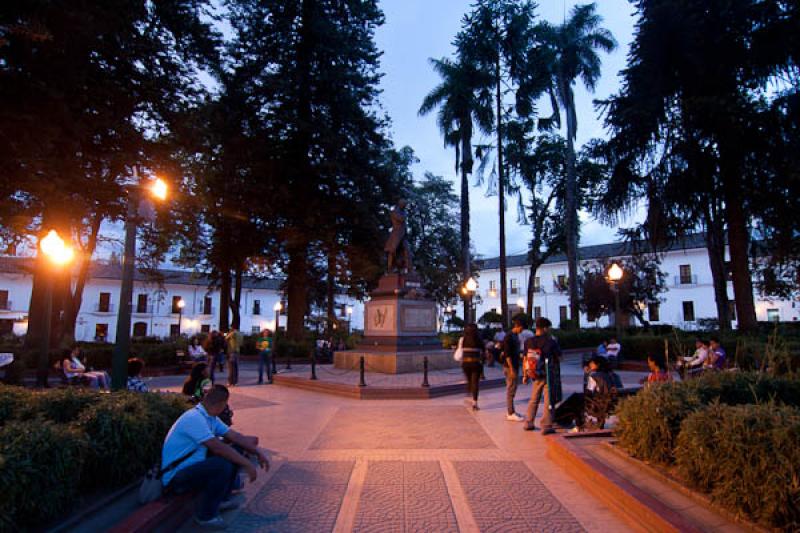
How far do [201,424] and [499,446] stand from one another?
438 cm

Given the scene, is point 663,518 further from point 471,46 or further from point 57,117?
point 471,46

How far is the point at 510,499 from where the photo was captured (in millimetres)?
4672

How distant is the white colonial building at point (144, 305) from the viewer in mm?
47156

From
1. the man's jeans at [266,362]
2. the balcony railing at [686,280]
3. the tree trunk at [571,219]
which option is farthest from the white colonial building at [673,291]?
the man's jeans at [266,362]

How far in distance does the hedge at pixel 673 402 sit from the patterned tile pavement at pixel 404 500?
225 centimetres

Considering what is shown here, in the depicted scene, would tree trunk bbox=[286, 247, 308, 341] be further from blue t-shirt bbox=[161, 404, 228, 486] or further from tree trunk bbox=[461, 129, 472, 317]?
blue t-shirt bbox=[161, 404, 228, 486]

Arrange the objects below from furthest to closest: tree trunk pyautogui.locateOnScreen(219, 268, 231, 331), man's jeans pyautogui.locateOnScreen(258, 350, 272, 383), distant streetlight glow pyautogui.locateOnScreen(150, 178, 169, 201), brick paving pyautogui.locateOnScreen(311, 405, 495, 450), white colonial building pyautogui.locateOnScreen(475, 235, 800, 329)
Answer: white colonial building pyautogui.locateOnScreen(475, 235, 800, 329), tree trunk pyautogui.locateOnScreen(219, 268, 231, 331), man's jeans pyautogui.locateOnScreen(258, 350, 272, 383), distant streetlight glow pyautogui.locateOnScreen(150, 178, 169, 201), brick paving pyautogui.locateOnScreen(311, 405, 495, 450)

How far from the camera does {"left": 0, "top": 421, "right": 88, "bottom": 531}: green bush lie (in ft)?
10.0

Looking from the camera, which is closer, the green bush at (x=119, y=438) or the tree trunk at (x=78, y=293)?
the green bush at (x=119, y=438)

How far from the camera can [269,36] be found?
22562 millimetres

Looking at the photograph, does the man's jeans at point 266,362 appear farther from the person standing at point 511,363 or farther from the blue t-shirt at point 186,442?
the blue t-shirt at point 186,442

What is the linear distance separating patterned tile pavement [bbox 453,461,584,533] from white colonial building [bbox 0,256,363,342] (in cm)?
4031

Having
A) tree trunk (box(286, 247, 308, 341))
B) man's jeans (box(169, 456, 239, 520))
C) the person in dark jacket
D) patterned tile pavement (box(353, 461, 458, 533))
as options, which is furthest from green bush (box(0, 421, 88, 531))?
tree trunk (box(286, 247, 308, 341))

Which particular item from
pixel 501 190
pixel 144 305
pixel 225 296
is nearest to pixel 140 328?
pixel 144 305
